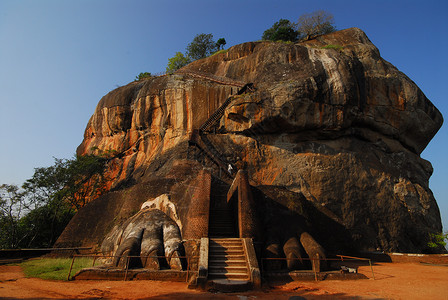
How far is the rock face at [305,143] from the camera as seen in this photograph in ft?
48.3

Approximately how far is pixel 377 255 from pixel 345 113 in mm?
8655

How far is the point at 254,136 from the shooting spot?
1938cm

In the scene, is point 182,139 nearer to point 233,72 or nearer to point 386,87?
point 233,72

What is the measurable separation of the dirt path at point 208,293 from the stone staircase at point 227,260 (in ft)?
2.68

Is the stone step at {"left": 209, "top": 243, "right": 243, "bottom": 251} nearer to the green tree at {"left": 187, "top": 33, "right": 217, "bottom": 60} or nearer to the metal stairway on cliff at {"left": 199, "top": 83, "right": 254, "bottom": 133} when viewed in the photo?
the metal stairway on cliff at {"left": 199, "top": 83, "right": 254, "bottom": 133}

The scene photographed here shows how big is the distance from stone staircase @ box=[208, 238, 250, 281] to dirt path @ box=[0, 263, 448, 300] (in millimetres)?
816

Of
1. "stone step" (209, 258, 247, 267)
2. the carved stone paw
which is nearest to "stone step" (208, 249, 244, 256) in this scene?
"stone step" (209, 258, 247, 267)

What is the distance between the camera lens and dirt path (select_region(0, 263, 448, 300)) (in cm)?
653

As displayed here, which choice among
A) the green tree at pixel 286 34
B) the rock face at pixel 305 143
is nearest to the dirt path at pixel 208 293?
the rock face at pixel 305 143

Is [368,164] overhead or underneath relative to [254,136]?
underneath

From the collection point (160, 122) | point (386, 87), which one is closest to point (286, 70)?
point (386, 87)

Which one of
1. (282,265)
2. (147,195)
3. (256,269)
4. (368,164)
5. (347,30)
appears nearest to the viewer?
(256,269)

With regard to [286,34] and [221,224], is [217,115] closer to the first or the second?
[221,224]

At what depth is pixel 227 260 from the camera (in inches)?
331
